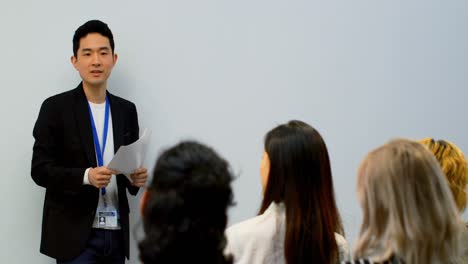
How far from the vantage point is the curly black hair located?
1271 millimetres

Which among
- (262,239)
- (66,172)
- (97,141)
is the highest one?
(97,141)

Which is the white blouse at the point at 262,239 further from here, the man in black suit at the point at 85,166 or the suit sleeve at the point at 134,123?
the suit sleeve at the point at 134,123

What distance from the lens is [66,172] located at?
280 centimetres

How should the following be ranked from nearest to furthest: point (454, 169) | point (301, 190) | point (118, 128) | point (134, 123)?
point (301, 190)
point (454, 169)
point (118, 128)
point (134, 123)

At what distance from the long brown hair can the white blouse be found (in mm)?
37

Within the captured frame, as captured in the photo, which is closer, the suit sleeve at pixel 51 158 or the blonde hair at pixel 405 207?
the blonde hair at pixel 405 207

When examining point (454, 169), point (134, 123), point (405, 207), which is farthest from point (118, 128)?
point (405, 207)

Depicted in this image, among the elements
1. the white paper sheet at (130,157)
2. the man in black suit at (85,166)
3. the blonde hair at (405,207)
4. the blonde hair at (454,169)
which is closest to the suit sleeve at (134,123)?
the man in black suit at (85,166)

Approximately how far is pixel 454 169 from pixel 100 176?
1447mm

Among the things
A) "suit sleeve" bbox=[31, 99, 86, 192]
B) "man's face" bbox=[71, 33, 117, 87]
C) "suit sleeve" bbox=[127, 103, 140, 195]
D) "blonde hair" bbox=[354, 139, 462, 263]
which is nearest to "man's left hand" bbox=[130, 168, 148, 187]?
"suit sleeve" bbox=[127, 103, 140, 195]

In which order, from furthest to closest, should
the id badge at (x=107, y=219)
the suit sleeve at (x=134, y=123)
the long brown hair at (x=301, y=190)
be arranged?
1. the suit sleeve at (x=134, y=123)
2. the id badge at (x=107, y=219)
3. the long brown hair at (x=301, y=190)

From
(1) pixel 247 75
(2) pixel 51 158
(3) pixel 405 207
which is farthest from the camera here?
(1) pixel 247 75

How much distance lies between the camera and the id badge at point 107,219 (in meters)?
2.88

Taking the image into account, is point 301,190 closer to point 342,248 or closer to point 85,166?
point 342,248
